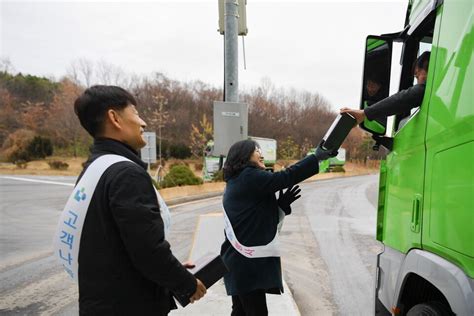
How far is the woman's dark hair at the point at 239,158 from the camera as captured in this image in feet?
8.88

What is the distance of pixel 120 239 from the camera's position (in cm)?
161

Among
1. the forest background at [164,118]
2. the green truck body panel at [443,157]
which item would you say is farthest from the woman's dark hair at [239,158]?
the forest background at [164,118]

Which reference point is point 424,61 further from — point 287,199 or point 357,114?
point 287,199

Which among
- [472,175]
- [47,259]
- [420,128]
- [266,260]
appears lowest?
[47,259]

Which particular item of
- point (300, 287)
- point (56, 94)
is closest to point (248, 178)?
point (300, 287)

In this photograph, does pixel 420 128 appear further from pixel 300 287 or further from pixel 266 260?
pixel 300 287

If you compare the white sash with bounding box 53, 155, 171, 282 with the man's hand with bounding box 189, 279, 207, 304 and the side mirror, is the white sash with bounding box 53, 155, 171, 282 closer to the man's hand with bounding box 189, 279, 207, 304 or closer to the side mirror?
the man's hand with bounding box 189, 279, 207, 304

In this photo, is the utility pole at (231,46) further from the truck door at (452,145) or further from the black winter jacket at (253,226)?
the truck door at (452,145)

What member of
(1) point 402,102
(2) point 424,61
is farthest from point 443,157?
(2) point 424,61

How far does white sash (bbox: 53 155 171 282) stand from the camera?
1.62 m

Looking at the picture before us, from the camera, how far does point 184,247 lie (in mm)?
7379

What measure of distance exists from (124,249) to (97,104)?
2.17 ft

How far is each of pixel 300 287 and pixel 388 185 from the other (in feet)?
10.1

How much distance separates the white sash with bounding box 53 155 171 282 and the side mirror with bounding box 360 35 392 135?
171cm
